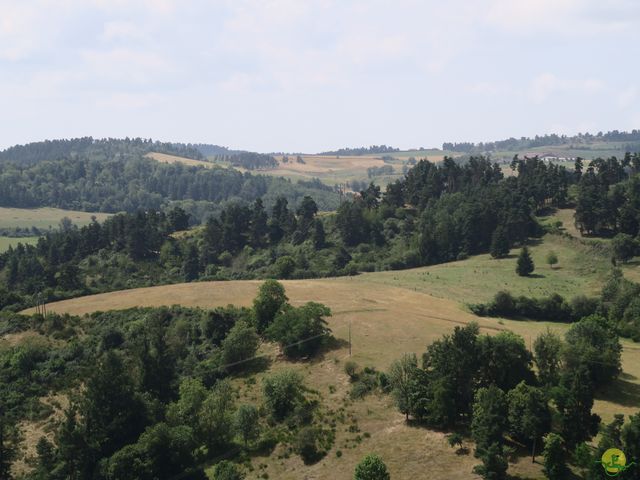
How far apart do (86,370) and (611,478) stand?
195 ft

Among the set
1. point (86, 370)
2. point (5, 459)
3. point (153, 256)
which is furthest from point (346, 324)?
point (153, 256)

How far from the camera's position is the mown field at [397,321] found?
56219 millimetres

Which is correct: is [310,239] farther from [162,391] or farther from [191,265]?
[162,391]

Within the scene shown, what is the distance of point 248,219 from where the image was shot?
173 meters

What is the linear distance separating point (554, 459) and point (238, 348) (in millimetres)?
41980

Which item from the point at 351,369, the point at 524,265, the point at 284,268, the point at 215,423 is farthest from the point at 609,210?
the point at 215,423

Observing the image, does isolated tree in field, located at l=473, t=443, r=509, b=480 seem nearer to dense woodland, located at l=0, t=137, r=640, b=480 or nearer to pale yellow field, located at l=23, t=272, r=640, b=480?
dense woodland, located at l=0, t=137, r=640, b=480

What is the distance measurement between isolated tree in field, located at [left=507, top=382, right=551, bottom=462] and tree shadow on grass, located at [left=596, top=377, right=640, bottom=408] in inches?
546

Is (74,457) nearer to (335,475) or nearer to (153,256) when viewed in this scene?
(335,475)

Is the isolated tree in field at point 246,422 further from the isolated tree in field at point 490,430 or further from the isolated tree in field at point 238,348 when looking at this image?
the isolated tree in field at point 490,430

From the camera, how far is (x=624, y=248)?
406 feet

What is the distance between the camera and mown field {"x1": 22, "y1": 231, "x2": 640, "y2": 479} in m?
56.2

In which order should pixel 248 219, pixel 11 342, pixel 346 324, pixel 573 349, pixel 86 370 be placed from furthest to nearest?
pixel 248 219
pixel 11 342
pixel 346 324
pixel 86 370
pixel 573 349

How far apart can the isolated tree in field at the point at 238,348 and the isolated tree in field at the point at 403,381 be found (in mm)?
21781
